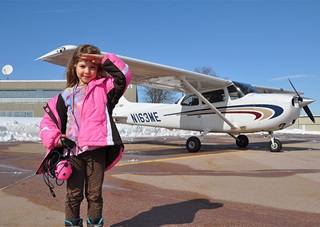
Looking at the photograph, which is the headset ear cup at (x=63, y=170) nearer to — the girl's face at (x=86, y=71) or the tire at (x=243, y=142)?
the girl's face at (x=86, y=71)

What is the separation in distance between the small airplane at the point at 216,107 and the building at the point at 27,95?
33334 millimetres

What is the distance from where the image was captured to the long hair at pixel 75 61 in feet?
8.29

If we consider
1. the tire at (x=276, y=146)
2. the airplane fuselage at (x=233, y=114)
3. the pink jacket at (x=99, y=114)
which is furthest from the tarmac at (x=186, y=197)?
the airplane fuselage at (x=233, y=114)

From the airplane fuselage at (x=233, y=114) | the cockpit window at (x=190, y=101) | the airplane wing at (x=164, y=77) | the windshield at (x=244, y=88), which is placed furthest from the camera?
the cockpit window at (x=190, y=101)

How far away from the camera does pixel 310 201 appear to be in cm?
373

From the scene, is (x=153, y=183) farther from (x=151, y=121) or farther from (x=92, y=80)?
(x=151, y=121)

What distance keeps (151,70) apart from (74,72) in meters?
7.19

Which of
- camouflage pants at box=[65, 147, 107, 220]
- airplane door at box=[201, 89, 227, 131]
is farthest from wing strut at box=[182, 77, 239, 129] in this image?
camouflage pants at box=[65, 147, 107, 220]

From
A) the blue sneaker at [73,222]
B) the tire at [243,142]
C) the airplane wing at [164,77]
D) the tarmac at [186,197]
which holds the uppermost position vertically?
the airplane wing at [164,77]

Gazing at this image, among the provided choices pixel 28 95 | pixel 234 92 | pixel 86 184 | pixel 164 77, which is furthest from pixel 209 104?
pixel 28 95

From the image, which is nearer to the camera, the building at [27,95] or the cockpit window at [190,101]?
the cockpit window at [190,101]

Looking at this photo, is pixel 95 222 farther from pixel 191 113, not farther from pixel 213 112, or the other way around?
pixel 191 113

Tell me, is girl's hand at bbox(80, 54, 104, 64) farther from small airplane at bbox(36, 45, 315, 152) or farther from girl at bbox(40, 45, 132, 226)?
small airplane at bbox(36, 45, 315, 152)

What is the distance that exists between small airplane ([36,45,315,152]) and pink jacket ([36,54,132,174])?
5906mm
